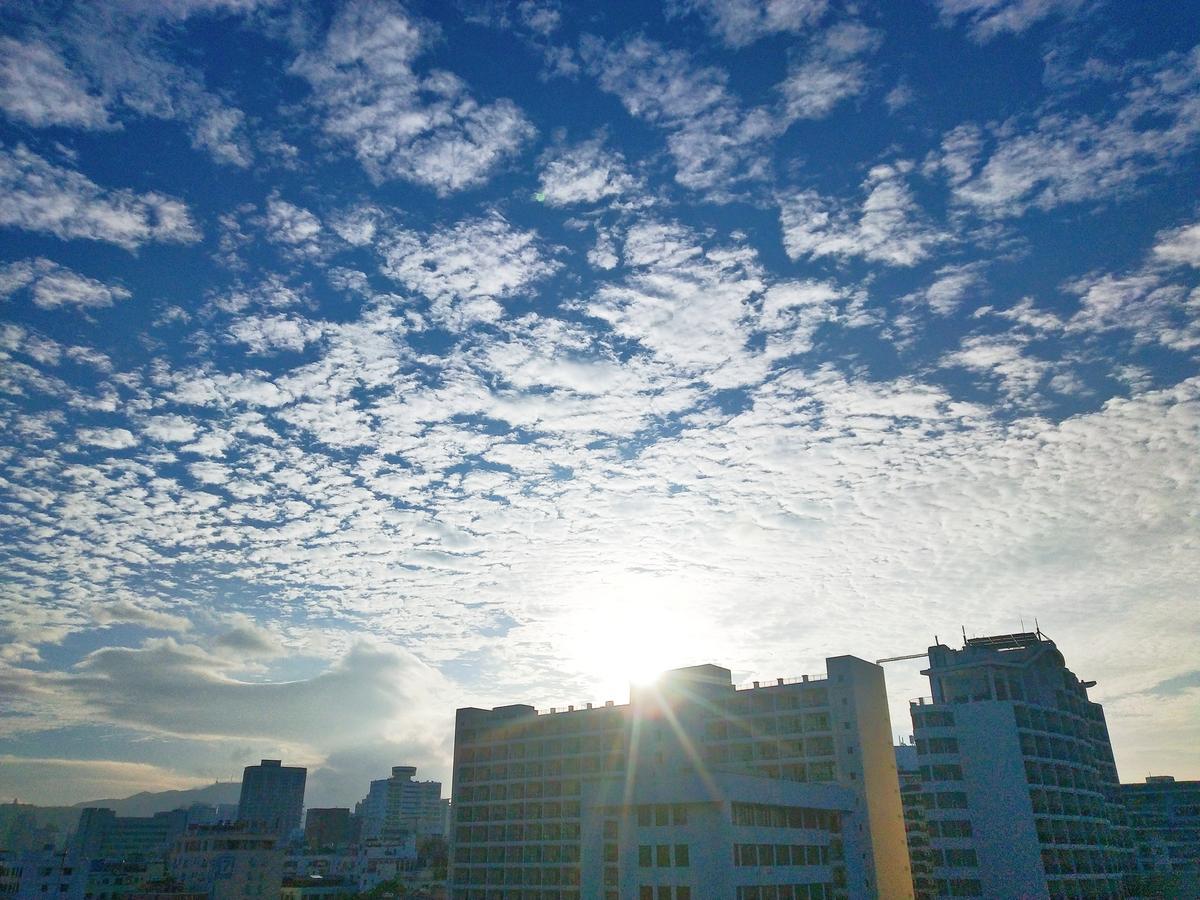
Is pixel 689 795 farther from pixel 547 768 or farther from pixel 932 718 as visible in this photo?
pixel 547 768

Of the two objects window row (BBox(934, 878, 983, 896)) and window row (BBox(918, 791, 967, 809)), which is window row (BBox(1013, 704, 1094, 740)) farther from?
window row (BBox(934, 878, 983, 896))

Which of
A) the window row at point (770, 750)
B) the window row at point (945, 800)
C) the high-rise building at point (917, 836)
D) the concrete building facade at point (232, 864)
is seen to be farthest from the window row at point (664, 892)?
the concrete building facade at point (232, 864)

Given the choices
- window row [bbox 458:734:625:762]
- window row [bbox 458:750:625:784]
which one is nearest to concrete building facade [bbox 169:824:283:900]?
window row [bbox 458:750:625:784]

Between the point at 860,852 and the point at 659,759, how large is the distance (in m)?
30.8

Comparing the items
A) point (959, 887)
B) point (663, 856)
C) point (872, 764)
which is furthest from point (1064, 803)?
point (663, 856)

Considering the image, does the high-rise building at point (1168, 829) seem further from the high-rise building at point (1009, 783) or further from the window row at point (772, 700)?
the window row at point (772, 700)

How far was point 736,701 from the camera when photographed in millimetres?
106312

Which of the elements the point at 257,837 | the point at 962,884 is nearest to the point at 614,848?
the point at 962,884

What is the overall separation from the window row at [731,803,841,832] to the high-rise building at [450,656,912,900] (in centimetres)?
18

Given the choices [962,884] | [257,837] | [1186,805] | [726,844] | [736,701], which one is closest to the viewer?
[726,844]

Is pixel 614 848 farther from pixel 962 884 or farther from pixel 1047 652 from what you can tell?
pixel 1047 652

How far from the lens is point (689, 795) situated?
Result: 64125mm

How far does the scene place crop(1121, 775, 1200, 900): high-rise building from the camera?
138 meters

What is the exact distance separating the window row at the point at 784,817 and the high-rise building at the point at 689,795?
184mm
